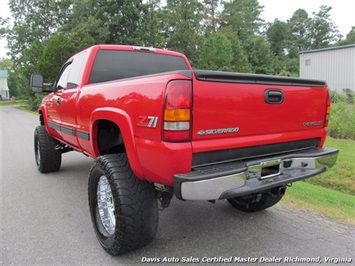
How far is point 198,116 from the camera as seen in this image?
2227 millimetres

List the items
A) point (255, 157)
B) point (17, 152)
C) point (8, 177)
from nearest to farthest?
point (255, 157), point (8, 177), point (17, 152)

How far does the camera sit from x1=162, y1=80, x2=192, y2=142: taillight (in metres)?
2.16

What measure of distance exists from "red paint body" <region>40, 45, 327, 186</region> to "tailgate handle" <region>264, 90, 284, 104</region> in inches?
1.7

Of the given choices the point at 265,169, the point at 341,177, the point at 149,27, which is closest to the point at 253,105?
the point at 265,169

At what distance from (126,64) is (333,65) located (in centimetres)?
2385

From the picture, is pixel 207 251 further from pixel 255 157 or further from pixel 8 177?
pixel 8 177

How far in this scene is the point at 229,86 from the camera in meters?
2.37

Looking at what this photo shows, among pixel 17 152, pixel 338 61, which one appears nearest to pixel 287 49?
pixel 338 61

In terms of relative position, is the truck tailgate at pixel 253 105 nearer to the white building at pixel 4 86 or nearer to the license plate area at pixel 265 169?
the license plate area at pixel 265 169

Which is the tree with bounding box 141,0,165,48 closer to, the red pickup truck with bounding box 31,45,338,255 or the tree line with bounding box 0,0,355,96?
the tree line with bounding box 0,0,355,96

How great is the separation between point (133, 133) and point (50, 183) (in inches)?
131

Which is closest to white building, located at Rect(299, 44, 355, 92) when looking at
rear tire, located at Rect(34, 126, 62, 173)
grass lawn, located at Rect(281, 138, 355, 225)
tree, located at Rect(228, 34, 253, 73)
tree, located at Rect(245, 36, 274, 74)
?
tree, located at Rect(228, 34, 253, 73)

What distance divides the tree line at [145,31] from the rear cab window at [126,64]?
1595 cm

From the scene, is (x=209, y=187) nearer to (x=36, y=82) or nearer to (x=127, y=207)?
(x=127, y=207)
